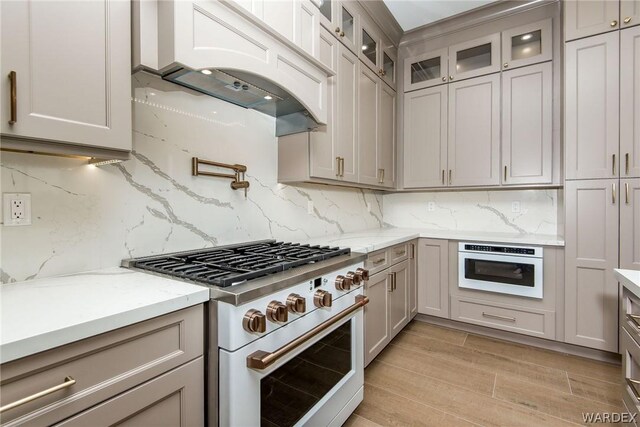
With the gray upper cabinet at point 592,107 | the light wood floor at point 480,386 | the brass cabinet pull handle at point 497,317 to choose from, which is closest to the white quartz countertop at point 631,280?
the light wood floor at point 480,386

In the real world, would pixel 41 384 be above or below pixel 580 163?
below

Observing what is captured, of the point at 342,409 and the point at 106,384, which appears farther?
the point at 342,409

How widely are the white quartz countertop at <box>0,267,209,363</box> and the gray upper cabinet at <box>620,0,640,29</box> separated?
3.23 m

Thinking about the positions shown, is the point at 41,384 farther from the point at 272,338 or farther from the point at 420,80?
the point at 420,80

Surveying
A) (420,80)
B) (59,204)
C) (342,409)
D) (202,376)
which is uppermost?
(420,80)

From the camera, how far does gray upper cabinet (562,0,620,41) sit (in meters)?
2.22

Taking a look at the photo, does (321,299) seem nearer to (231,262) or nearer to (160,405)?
(231,262)

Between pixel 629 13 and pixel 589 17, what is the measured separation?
0.72 ft

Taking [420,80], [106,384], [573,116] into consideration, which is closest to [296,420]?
[106,384]

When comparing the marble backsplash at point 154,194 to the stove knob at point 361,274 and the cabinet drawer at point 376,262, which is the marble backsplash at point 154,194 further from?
the stove knob at point 361,274

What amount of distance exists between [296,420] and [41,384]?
0.91 metres

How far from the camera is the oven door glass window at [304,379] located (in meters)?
1.14

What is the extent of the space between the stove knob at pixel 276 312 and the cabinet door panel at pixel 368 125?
67.3 inches

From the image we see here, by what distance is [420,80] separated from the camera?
3.25m
